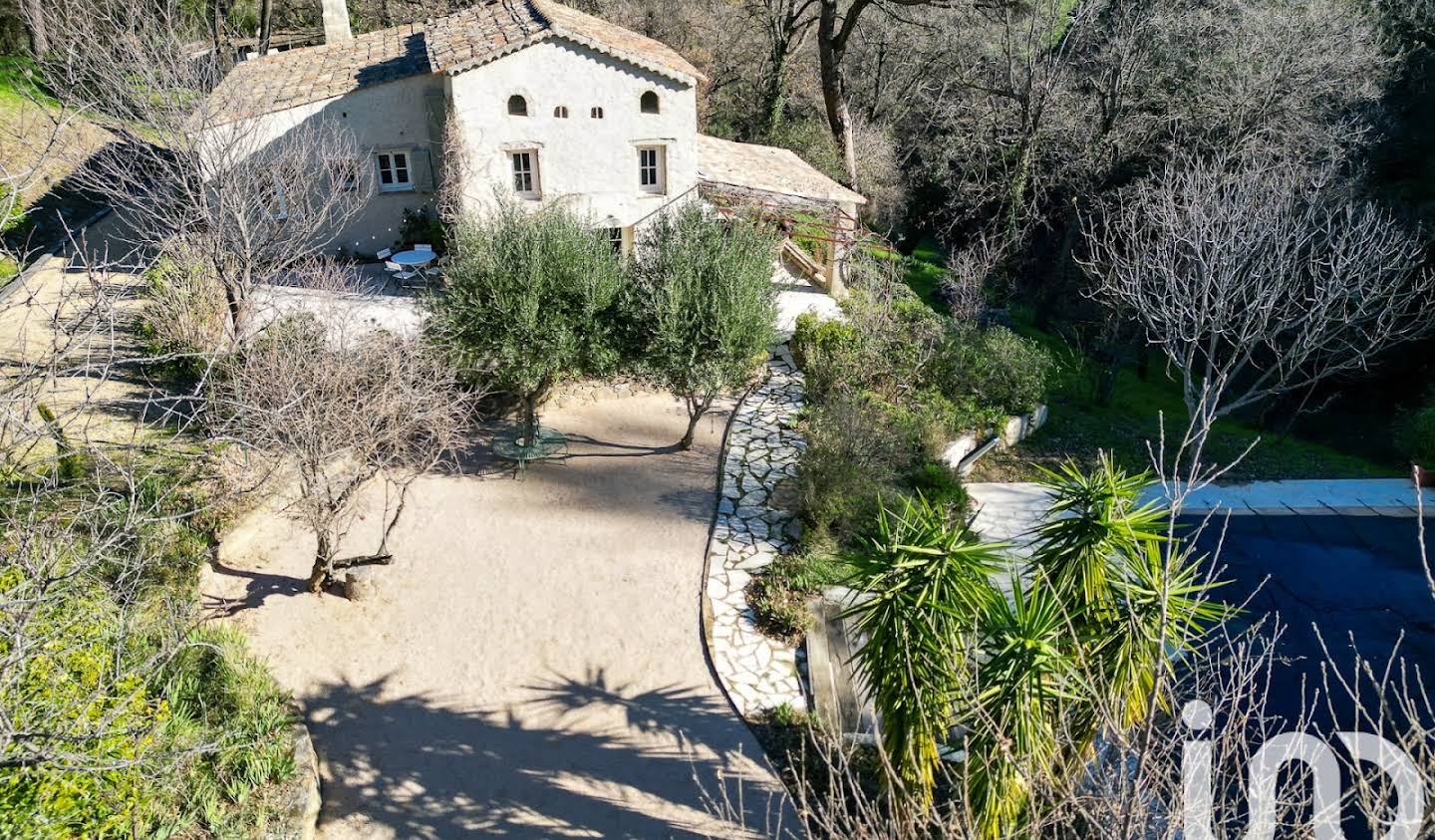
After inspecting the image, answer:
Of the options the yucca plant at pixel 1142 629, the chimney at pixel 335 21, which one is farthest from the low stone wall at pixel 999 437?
the chimney at pixel 335 21

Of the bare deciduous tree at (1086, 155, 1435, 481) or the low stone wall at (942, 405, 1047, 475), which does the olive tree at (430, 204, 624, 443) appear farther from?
the bare deciduous tree at (1086, 155, 1435, 481)

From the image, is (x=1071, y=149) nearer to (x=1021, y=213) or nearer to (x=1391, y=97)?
(x=1021, y=213)

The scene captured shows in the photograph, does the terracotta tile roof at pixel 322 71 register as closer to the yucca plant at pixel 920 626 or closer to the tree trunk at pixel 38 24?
the tree trunk at pixel 38 24

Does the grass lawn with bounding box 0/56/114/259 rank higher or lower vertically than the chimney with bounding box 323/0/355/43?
lower

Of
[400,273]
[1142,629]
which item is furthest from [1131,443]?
[400,273]

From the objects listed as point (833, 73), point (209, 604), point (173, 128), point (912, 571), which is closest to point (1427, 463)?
point (912, 571)
